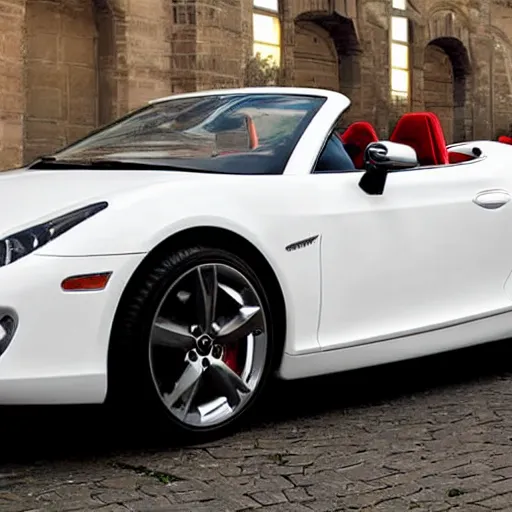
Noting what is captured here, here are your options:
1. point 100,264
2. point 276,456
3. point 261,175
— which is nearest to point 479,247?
point 261,175

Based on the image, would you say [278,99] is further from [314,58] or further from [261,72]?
[314,58]

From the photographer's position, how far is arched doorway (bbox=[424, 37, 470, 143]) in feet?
80.6

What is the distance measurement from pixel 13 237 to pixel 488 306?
90.6 inches

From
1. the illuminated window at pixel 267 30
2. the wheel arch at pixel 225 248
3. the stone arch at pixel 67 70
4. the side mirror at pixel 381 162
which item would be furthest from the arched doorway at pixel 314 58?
the wheel arch at pixel 225 248

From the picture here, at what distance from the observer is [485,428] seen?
13.8ft

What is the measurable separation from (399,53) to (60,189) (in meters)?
19.5

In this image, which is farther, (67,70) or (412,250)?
(67,70)

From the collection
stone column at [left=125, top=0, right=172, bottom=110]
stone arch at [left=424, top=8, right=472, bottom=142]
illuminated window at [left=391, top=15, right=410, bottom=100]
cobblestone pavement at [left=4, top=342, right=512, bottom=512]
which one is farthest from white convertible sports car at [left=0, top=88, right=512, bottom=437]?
stone arch at [left=424, top=8, right=472, bottom=142]

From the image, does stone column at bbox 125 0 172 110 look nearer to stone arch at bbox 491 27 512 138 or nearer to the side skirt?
the side skirt

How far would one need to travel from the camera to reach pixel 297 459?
3.74 metres

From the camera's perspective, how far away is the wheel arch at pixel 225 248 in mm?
3715

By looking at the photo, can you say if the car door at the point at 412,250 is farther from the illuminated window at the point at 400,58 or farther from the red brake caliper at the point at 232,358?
the illuminated window at the point at 400,58

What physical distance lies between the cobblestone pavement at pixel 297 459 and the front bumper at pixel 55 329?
291 millimetres

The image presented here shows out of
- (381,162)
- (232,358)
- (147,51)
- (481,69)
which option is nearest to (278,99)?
(381,162)
